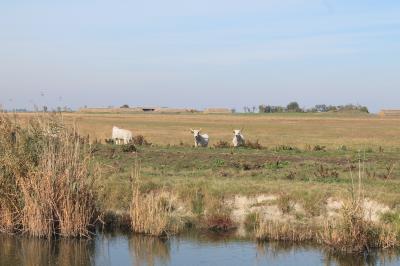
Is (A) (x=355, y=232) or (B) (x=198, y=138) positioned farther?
(B) (x=198, y=138)

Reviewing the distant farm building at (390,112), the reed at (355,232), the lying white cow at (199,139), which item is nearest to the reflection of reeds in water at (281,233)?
the reed at (355,232)

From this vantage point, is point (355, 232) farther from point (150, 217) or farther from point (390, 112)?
point (390, 112)

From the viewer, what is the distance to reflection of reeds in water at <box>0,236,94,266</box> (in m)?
13.3

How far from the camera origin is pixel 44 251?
13.9 meters

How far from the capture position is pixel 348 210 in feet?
45.1

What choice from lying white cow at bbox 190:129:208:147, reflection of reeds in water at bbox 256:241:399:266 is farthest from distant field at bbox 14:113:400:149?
reflection of reeds in water at bbox 256:241:399:266

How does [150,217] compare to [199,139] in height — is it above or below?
below

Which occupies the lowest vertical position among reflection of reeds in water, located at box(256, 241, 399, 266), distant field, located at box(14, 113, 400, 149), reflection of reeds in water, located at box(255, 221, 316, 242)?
reflection of reeds in water, located at box(256, 241, 399, 266)

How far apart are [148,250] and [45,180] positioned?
290cm

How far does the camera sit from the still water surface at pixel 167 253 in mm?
13547

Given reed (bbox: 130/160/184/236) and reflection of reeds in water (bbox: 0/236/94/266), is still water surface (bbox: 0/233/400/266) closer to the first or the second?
reflection of reeds in water (bbox: 0/236/94/266)

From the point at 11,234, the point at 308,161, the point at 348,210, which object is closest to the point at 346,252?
the point at 348,210

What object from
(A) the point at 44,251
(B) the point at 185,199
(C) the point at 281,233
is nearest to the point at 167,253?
(A) the point at 44,251

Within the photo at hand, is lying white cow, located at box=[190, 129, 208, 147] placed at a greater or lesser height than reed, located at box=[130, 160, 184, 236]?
greater
